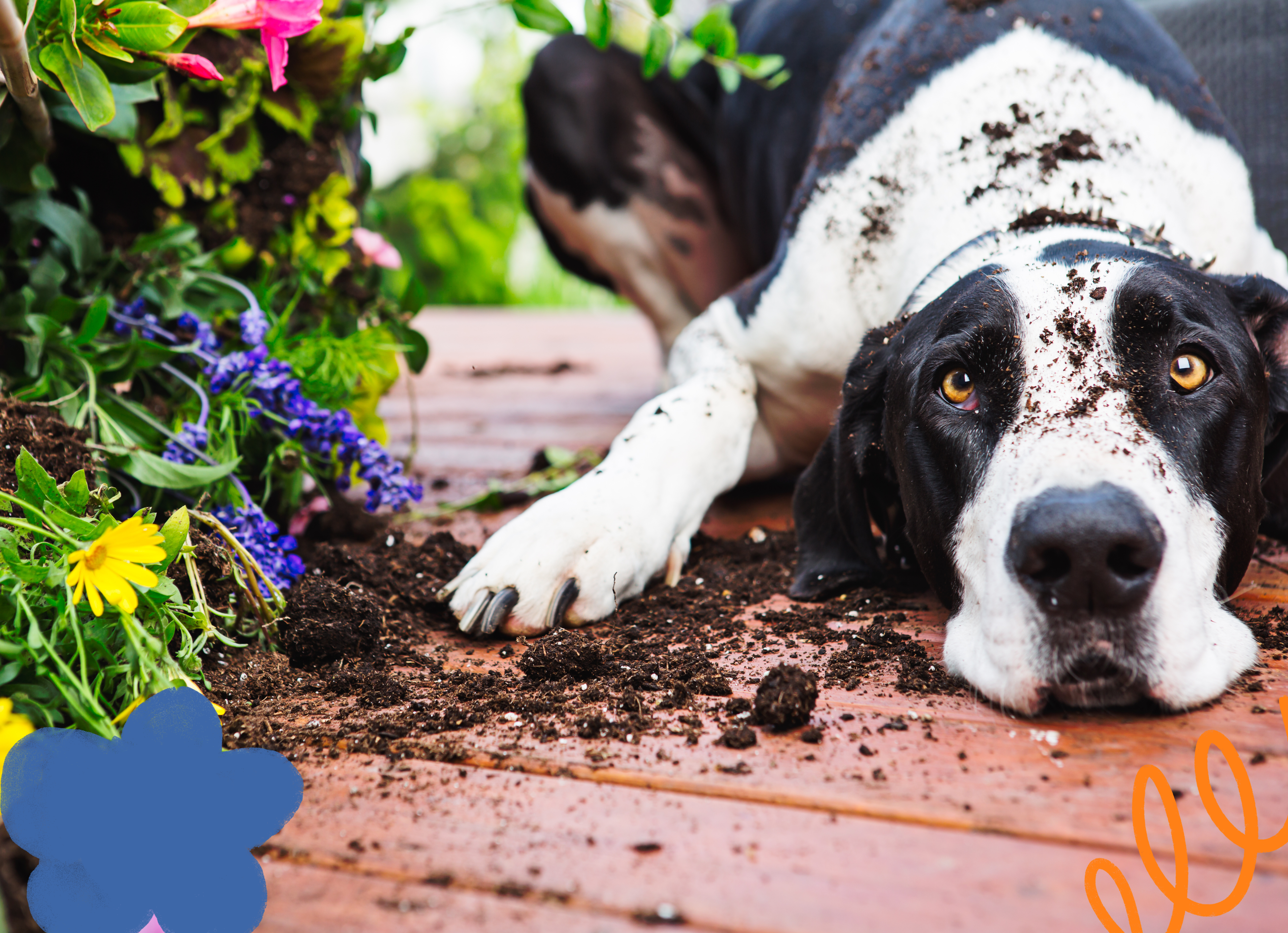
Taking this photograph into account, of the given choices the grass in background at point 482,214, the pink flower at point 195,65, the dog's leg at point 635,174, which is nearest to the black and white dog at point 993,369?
the dog's leg at point 635,174

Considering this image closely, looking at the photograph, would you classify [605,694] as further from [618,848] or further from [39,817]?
[39,817]

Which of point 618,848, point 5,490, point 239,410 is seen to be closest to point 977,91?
point 239,410

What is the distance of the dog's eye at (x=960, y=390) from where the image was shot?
151cm

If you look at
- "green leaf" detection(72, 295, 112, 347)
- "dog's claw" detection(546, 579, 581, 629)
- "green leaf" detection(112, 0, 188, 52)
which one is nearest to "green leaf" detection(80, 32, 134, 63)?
"green leaf" detection(112, 0, 188, 52)

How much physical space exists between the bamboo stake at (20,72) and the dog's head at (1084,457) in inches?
56.3

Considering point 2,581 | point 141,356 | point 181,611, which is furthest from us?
point 141,356

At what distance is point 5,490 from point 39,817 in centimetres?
60

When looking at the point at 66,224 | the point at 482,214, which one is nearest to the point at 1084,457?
the point at 66,224

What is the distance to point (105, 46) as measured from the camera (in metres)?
1.45

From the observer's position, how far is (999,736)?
124cm

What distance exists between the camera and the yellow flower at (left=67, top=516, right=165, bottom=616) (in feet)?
3.65

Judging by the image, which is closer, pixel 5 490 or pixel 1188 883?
pixel 1188 883

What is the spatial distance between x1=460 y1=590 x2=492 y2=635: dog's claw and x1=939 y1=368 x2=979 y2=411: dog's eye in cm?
85

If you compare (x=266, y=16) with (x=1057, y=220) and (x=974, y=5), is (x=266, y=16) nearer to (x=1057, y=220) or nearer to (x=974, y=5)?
(x=1057, y=220)
